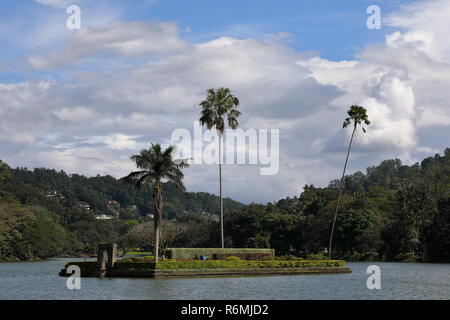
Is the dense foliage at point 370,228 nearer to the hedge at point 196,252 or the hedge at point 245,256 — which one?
the hedge at point 245,256

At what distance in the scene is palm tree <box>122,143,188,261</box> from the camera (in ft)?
226

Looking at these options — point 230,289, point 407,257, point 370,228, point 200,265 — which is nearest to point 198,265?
point 200,265

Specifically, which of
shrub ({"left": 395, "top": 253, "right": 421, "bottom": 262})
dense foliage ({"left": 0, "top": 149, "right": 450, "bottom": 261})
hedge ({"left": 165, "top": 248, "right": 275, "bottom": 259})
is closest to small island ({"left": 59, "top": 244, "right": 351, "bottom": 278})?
hedge ({"left": 165, "top": 248, "right": 275, "bottom": 259})

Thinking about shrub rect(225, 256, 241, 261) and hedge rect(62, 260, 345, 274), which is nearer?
hedge rect(62, 260, 345, 274)

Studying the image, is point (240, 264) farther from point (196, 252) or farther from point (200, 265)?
point (196, 252)

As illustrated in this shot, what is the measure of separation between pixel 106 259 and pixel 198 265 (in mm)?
9505

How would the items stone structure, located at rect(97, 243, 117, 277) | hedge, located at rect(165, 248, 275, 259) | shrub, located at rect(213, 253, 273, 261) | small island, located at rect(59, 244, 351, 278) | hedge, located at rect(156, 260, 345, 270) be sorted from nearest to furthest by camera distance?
small island, located at rect(59, 244, 351, 278)
hedge, located at rect(156, 260, 345, 270)
stone structure, located at rect(97, 243, 117, 277)
hedge, located at rect(165, 248, 275, 259)
shrub, located at rect(213, 253, 273, 261)

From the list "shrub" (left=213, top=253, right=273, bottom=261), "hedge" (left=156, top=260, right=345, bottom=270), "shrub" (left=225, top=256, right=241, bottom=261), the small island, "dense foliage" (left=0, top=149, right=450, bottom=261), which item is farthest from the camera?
"dense foliage" (left=0, top=149, right=450, bottom=261)

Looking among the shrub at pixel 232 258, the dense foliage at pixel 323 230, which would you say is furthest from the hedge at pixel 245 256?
the dense foliage at pixel 323 230

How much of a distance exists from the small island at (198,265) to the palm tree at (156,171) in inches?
209

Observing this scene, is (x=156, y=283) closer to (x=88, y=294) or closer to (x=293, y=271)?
(x=88, y=294)

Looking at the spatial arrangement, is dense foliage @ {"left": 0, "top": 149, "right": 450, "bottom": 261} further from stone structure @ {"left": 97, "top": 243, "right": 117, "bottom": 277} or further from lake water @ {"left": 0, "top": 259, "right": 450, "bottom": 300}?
stone structure @ {"left": 97, "top": 243, "right": 117, "bottom": 277}

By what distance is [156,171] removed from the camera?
69.2 meters
